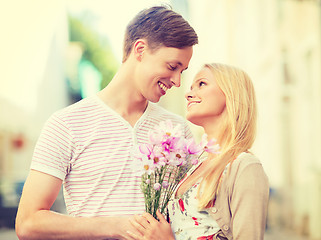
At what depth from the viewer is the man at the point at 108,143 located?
249cm

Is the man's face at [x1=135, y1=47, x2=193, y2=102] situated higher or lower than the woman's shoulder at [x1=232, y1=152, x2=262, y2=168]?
higher

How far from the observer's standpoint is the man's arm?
2.46 metres

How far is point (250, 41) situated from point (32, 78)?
1213cm

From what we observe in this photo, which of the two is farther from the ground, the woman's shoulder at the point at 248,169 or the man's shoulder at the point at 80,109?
the man's shoulder at the point at 80,109

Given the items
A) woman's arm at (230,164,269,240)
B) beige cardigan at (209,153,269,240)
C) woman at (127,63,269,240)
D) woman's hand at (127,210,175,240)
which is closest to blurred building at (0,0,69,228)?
woman at (127,63,269,240)

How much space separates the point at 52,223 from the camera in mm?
2461

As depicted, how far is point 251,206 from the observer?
2.32 meters

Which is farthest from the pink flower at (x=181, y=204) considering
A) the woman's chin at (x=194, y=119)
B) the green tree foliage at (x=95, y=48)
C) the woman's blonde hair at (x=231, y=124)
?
the green tree foliage at (x=95, y=48)

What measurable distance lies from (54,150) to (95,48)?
28.2 metres

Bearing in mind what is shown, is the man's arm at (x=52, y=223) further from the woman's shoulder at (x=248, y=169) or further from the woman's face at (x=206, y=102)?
the woman's face at (x=206, y=102)

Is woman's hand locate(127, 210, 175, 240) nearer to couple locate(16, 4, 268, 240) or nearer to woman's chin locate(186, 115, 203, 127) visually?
couple locate(16, 4, 268, 240)

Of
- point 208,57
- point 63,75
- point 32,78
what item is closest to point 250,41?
point 208,57

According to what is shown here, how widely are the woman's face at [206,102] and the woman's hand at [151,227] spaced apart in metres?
0.63

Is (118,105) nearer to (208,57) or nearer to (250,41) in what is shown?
(250,41)
